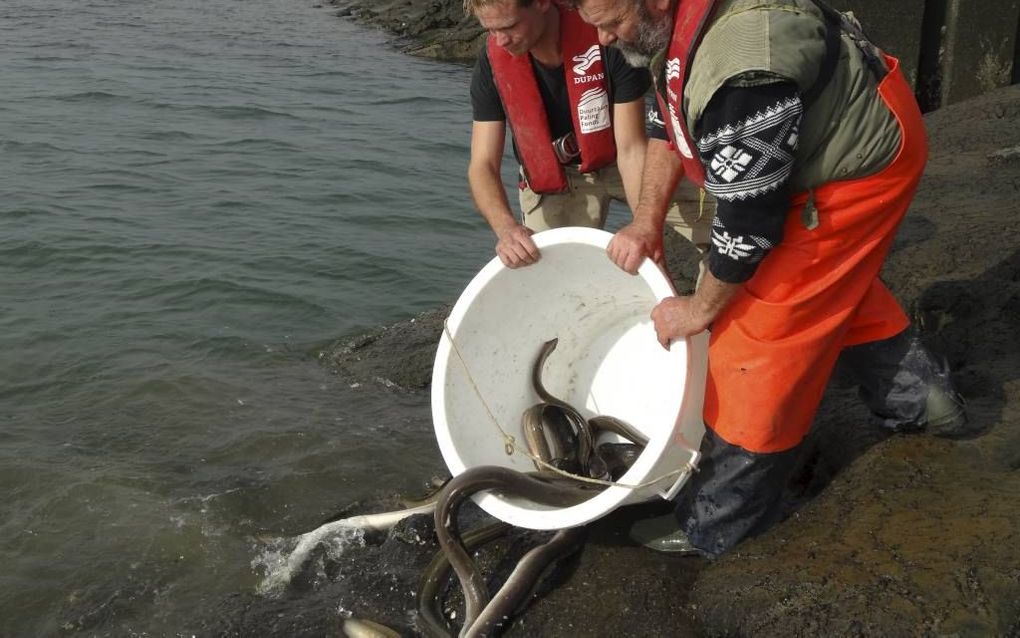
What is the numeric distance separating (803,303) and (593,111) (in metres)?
1.69

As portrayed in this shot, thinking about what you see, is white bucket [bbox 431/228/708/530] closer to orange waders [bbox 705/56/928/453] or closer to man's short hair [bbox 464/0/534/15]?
orange waders [bbox 705/56/928/453]

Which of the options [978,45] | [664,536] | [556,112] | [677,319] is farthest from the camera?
[978,45]

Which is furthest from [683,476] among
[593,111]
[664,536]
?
[593,111]

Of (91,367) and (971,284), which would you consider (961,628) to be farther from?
(91,367)

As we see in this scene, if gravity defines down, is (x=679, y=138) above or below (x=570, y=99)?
above

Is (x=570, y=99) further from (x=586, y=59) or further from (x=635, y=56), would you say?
(x=635, y=56)

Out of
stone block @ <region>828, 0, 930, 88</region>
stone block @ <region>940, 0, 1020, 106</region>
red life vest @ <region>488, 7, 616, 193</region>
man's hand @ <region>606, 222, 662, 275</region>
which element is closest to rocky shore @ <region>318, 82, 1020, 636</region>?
man's hand @ <region>606, 222, 662, 275</region>

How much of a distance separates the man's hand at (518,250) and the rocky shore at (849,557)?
1.17m

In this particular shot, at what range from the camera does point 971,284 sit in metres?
5.34

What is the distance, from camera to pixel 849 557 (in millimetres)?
3566

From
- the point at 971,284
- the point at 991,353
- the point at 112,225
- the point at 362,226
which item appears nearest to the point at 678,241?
the point at 971,284

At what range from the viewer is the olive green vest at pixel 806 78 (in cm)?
287

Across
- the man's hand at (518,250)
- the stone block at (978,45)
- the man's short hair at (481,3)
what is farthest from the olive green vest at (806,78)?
the stone block at (978,45)

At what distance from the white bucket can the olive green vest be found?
2.52ft
